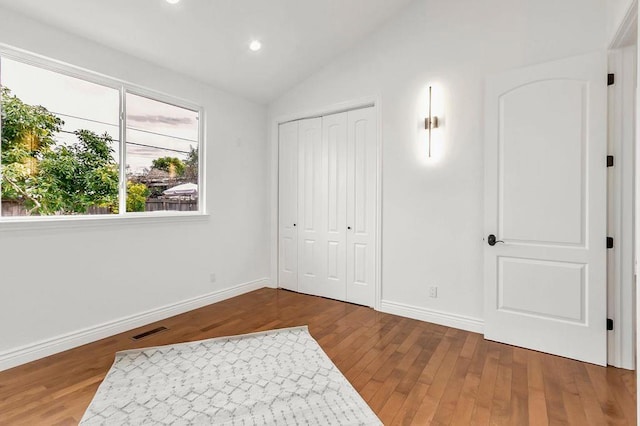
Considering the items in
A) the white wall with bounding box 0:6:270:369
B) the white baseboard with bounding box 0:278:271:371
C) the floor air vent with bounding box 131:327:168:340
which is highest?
the white wall with bounding box 0:6:270:369

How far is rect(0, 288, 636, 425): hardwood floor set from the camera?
191cm

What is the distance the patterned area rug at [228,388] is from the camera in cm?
187

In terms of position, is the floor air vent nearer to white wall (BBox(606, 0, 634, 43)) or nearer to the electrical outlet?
the electrical outlet

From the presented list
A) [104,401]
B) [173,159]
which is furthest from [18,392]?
[173,159]

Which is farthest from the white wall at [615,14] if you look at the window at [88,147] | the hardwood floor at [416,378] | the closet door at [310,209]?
the window at [88,147]

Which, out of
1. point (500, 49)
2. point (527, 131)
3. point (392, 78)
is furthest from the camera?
point (392, 78)

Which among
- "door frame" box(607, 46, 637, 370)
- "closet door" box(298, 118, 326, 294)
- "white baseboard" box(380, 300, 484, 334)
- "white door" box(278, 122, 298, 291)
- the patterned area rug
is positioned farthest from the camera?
"white door" box(278, 122, 298, 291)

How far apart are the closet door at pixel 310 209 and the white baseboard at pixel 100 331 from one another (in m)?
0.99

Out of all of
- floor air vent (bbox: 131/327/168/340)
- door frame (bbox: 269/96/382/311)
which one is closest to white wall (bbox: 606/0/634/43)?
door frame (bbox: 269/96/382/311)

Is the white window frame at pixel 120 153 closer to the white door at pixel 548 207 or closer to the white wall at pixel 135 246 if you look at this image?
the white wall at pixel 135 246

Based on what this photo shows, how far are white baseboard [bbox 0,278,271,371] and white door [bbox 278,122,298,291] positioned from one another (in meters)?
0.76

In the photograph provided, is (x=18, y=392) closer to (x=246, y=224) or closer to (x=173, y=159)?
(x=173, y=159)

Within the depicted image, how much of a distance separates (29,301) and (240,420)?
201 cm

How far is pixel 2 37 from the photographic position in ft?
7.86
